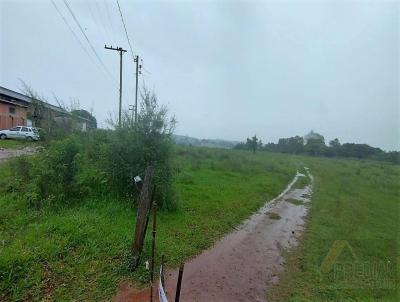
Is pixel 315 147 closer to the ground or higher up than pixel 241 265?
higher up

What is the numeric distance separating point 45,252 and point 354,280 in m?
5.26

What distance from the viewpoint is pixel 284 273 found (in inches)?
184

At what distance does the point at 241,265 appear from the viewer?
4953 mm

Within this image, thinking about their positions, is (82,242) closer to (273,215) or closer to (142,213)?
(142,213)

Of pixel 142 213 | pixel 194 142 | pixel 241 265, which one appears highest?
pixel 194 142

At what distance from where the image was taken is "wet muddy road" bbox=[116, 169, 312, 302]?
3984mm

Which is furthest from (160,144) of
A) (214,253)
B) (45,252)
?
(45,252)

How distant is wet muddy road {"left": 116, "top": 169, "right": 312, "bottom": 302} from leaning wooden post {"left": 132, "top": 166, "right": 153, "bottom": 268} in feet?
2.13

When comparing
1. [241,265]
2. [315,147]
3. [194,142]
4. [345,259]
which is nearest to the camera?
[241,265]

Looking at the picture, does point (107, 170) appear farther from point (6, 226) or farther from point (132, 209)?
point (6, 226)

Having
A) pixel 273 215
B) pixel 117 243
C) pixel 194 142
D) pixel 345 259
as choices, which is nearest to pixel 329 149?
pixel 194 142

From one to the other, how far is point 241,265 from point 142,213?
2201 mm

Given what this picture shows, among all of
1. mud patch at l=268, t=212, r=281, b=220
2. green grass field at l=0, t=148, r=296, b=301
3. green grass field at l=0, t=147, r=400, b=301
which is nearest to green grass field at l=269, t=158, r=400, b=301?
green grass field at l=0, t=147, r=400, b=301

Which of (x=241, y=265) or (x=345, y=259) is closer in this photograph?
(x=241, y=265)
